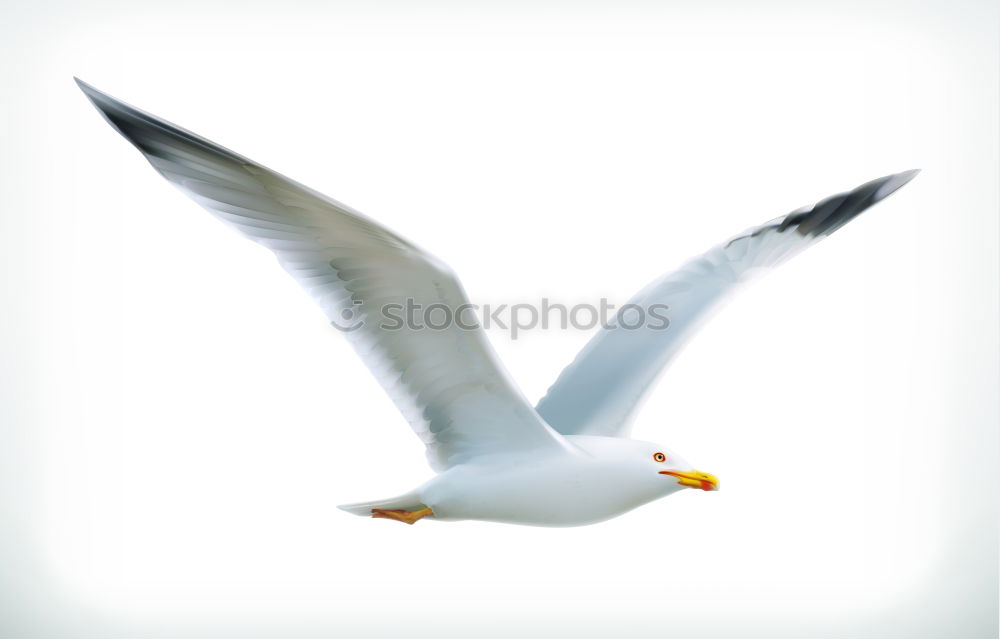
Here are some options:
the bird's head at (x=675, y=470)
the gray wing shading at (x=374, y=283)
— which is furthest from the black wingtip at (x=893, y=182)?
the gray wing shading at (x=374, y=283)

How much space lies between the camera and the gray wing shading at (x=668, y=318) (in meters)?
2.27

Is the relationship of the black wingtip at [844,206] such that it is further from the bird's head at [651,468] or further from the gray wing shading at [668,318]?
the bird's head at [651,468]

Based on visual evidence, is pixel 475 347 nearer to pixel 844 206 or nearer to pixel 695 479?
pixel 695 479

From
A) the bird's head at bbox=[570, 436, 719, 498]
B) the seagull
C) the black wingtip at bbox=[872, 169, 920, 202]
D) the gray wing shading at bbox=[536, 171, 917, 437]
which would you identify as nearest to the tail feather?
the seagull

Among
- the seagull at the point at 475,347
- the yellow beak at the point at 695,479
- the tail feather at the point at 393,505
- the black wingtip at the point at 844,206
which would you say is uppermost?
the black wingtip at the point at 844,206

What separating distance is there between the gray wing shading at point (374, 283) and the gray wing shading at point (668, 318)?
34cm

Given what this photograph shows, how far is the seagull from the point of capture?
164 centimetres

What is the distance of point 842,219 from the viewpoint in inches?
97.0

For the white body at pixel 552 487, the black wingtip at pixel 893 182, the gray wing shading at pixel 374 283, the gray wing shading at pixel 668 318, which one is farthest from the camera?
the black wingtip at pixel 893 182

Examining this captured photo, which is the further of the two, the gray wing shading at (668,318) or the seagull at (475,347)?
the gray wing shading at (668,318)

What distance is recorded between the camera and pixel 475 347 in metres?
1.81

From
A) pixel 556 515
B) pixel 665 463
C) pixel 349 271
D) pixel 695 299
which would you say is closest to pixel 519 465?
pixel 556 515

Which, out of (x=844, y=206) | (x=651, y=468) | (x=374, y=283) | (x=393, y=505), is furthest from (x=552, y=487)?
(x=844, y=206)

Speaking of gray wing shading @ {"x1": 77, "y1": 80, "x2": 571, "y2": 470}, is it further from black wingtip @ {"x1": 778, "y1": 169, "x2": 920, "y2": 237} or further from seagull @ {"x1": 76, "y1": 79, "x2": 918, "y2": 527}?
black wingtip @ {"x1": 778, "y1": 169, "x2": 920, "y2": 237}
